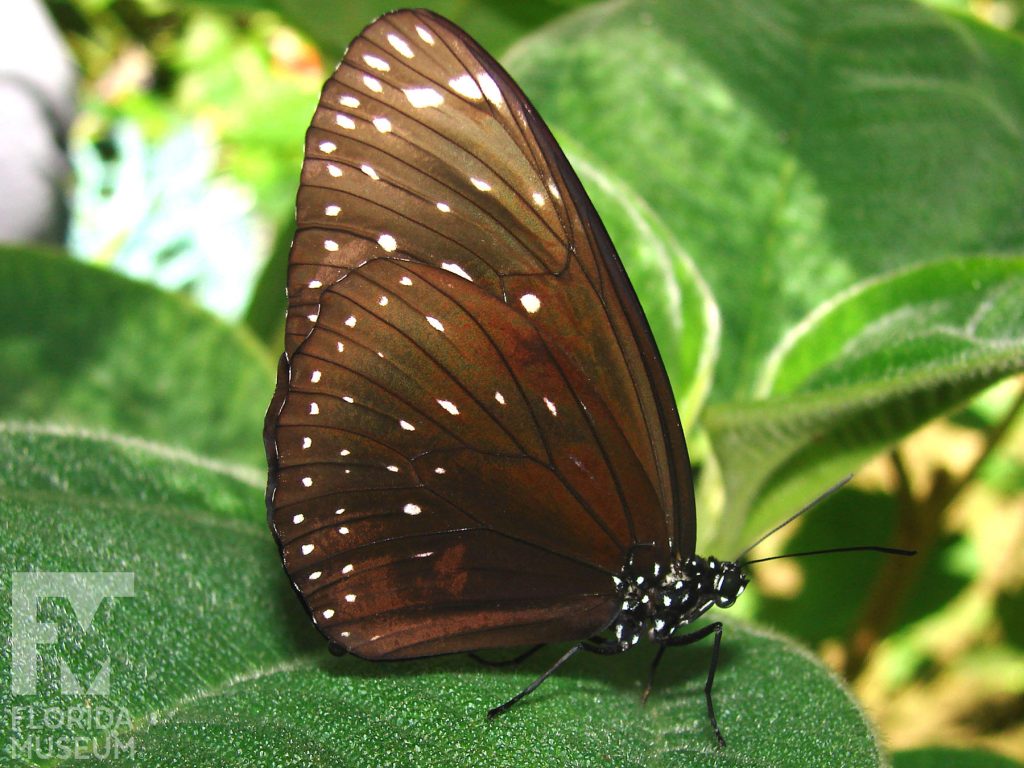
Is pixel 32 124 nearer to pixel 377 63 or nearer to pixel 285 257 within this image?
pixel 285 257

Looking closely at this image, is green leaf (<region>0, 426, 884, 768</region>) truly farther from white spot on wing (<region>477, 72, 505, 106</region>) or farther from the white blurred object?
the white blurred object

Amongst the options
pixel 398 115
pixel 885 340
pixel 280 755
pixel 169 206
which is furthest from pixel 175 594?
pixel 169 206

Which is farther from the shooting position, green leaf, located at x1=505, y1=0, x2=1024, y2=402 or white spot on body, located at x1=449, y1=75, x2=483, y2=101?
green leaf, located at x1=505, y1=0, x2=1024, y2=402

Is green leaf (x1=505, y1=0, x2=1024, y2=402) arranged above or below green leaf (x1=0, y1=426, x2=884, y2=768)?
above

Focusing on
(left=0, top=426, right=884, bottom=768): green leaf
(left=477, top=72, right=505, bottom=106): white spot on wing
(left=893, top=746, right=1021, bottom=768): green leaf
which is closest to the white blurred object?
(left=0, top=426, right=884, bottom=768): green leaf

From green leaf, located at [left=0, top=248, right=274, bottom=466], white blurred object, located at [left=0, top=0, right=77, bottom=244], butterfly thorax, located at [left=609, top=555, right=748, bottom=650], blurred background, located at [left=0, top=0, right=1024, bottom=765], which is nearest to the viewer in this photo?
butterfly thorax, located at [left=609, top=555, right=748, bottom=650]

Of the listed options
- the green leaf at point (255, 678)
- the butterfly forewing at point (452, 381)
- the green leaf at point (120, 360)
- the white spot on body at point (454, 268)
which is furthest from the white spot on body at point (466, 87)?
the green leaf at point (120, 360)

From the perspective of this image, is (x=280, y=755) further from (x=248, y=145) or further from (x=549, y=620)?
(x=248, y=145)
